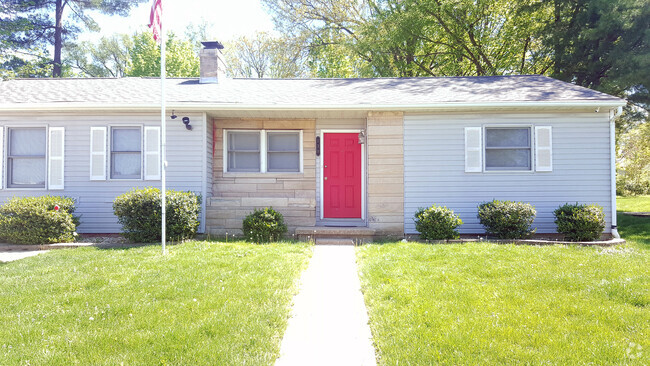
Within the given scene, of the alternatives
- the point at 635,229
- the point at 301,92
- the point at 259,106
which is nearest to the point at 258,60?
the point at 301,92

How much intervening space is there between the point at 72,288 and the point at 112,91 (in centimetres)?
667

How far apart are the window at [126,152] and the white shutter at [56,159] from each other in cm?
107

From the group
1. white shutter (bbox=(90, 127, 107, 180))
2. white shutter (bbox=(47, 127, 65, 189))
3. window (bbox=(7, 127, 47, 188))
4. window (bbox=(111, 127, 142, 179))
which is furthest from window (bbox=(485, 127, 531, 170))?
window (bbox=(7, 127, 47, 188))

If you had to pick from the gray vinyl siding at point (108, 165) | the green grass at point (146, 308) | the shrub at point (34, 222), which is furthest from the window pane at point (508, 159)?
the shrub at point (34, 222)

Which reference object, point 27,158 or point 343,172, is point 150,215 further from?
point 343,172

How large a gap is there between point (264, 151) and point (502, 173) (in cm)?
538

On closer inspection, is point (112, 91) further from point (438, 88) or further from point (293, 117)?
point (438, 88)

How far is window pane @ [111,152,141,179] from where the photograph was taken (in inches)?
353

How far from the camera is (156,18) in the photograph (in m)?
6.61

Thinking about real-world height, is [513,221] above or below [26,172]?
below

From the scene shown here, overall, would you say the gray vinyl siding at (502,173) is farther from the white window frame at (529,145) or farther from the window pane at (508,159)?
the window pane at (508,159)

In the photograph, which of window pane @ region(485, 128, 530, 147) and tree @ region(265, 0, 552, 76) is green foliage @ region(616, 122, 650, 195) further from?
window pane @ region(485, 128, 530, 147)

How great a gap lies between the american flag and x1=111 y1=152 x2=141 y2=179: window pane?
10.9 ft

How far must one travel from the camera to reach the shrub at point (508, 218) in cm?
783
